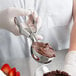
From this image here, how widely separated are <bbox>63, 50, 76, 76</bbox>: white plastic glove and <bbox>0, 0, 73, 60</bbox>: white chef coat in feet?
0.53

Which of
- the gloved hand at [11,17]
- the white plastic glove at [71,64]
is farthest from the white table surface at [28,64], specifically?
the gloved hand at [11,17]

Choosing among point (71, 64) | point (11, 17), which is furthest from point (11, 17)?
point (71, 64)

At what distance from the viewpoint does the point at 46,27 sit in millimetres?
977

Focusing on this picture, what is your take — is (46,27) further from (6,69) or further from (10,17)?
(6,69)

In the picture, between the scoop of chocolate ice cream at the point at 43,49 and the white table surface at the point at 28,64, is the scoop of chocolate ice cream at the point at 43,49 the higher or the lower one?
the higher one

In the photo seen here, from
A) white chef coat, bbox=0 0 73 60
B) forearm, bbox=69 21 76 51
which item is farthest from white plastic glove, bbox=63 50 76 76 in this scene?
white chef coat, bbox=0 0 73 60

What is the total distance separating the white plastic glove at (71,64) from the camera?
74 centimetres

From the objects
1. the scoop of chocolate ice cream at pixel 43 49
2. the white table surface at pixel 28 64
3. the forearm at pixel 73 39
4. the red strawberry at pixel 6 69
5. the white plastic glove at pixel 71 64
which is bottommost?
the white table surface at pixel 28 64

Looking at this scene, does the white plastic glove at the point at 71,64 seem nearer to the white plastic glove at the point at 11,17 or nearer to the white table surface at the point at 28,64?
the white table surface at the point at 28,64

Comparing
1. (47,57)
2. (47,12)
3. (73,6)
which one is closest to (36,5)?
(47,12)

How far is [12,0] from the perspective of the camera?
890 millimetres

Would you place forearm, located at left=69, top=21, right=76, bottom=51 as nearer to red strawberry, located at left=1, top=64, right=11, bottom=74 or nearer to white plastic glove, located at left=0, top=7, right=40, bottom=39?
white plastic glove, located at left=0, top=7, right=40, bottom=39

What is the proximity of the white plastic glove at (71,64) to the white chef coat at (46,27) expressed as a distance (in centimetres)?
16

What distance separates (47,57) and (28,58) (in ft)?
0.76
